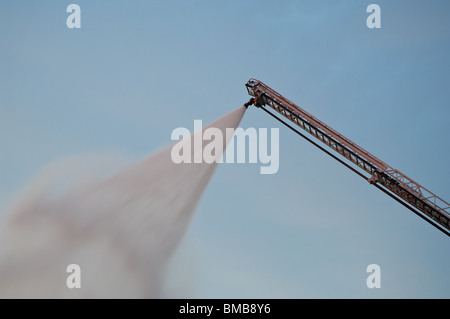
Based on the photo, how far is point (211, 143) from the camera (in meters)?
42.6

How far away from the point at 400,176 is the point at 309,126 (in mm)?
8476

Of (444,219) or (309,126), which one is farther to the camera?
(309,126)

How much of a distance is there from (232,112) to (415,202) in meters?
16.7

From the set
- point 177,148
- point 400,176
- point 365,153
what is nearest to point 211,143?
point 177,148

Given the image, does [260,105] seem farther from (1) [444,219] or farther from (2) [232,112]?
(1) [444,219]
